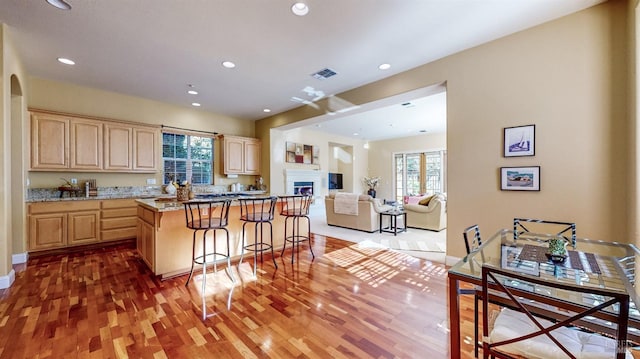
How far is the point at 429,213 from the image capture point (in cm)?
585

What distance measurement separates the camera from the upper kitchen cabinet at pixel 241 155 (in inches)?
244

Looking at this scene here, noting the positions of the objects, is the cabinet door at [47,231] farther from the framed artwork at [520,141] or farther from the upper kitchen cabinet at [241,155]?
the framed artwork at [520,141]

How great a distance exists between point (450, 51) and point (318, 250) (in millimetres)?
3469

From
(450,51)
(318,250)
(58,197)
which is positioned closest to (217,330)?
(318,250)

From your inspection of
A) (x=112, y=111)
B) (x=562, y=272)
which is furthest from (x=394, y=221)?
(x=112, y=111)

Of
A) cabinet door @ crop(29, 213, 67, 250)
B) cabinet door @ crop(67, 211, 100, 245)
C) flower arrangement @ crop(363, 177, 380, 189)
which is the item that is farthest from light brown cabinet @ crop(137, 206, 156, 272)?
flower arrangement @ crop(363, 177, 380, 189)

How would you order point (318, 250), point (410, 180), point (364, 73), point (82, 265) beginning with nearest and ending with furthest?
1. point (82, 265)
2. point (364, 73)
3. point (318, 250)
4. point (410, 180)

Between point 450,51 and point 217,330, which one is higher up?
point 450,51

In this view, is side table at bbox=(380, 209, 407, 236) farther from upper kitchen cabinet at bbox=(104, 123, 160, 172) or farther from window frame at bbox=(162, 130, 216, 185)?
upper kitchen cabinet at bbox=(104, 123, 160, 172)

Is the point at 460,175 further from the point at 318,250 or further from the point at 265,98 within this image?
the point at 265,98

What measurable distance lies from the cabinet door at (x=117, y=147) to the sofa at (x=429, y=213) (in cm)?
601

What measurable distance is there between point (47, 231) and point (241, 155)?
3652mm

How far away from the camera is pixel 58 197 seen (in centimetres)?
438

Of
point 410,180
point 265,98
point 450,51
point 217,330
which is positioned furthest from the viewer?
point 410,180
